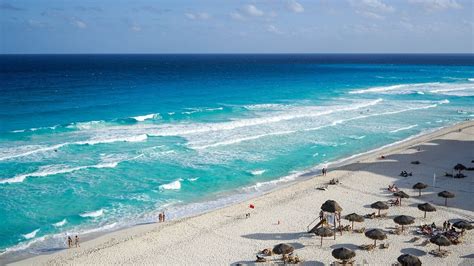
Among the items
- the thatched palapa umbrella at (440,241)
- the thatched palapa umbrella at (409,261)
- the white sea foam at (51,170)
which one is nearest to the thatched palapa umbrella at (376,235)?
the thatched palapa umbrella at (440,241)

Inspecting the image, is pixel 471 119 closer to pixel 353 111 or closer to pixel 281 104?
pixel 353 111

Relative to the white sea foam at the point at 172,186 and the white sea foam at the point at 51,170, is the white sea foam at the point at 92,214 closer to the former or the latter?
the white sea foam at the point at 172,186

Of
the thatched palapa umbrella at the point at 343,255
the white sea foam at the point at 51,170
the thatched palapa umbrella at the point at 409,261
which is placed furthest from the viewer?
the white sea foam at the point at 51,170

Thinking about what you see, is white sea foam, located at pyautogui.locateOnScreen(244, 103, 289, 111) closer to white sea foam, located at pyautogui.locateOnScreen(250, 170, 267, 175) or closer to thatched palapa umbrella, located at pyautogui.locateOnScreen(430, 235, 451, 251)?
white sea foam, located at pyautogui.locateOnScreen(250, 170, 267, 175)

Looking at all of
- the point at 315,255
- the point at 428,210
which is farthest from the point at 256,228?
the point at 428,210

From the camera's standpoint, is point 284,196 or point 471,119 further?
point 471,119

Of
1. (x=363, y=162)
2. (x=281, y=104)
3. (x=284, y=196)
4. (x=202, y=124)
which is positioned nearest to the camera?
(x=284, y=196)

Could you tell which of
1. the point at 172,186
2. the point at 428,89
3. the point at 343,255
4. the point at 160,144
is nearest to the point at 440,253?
the point at 343,255
